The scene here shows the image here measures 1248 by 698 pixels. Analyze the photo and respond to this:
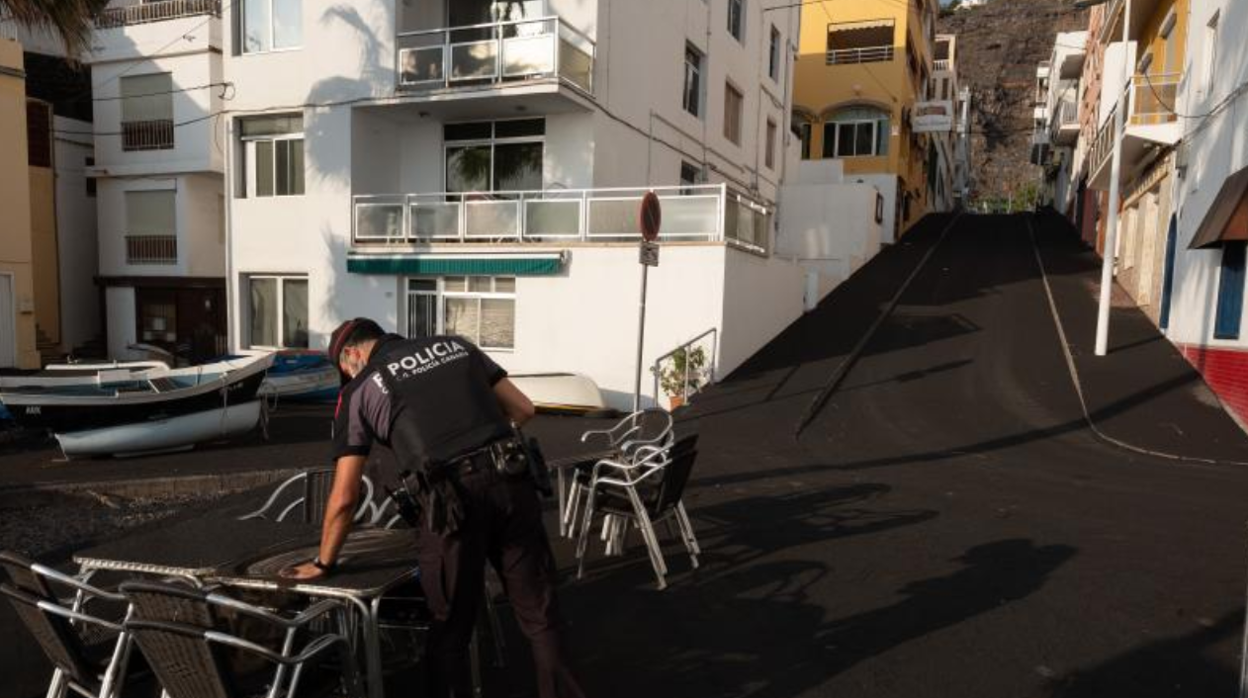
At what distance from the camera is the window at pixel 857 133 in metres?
34.0

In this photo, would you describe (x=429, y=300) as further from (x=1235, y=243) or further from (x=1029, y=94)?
(x=1029, y=94)

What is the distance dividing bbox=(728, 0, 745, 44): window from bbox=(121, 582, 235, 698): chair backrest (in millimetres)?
22581

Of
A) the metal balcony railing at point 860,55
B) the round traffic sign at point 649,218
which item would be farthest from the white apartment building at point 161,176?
the metal balcony railing at point 860,55

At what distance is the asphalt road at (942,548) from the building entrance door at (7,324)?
620 inches

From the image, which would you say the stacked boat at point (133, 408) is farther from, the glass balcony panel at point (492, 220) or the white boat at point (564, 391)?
the glass balcony panel at point (492, 220)

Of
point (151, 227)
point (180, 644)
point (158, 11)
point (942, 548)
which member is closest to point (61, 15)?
point (180, 644)

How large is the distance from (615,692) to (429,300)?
13.5 metres

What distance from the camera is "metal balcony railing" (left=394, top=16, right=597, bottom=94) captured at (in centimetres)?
1485

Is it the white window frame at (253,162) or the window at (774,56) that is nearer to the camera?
the white window frame at (253,162)

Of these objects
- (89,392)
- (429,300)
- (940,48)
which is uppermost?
(940,48)

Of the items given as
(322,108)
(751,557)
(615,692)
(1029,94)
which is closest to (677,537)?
(751,557)

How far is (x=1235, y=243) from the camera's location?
1088 cm

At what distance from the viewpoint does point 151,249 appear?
21.4 m

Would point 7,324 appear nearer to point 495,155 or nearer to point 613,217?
point 495,155
